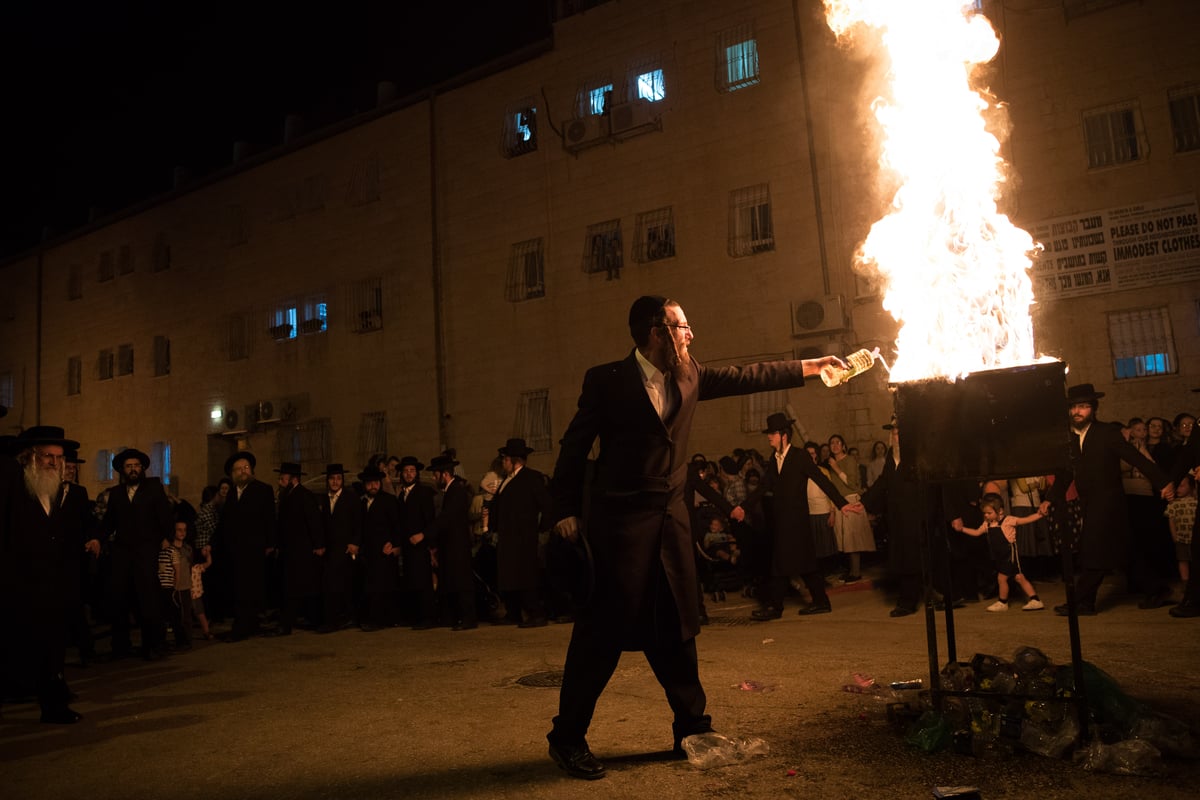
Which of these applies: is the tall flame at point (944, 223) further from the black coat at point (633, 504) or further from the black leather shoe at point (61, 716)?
the black leather shoe at point (61, 716)

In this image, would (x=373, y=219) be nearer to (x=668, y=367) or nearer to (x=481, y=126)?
(x=481, y=126)

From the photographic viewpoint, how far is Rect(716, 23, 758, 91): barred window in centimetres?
1931

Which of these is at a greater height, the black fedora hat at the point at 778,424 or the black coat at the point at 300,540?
the black fedora hat at the point at 778,424

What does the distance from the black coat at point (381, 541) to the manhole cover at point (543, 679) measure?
17.3ft

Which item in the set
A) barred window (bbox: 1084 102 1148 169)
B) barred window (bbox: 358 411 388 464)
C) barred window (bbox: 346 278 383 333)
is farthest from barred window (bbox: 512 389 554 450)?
barred window (bbox: 1084 102 1148 169)

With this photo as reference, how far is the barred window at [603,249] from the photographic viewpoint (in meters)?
21.2

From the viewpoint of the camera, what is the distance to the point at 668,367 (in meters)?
5.03

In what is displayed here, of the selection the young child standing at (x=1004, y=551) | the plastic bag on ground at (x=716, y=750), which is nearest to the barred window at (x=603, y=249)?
the young child standing at (x=1004, y=551)

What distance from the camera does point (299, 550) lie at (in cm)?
1248

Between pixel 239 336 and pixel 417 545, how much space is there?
1986cm

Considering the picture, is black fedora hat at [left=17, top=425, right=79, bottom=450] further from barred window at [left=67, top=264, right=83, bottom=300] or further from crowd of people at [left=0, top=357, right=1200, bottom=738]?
barred window at [left=67, top=264, right=83, bottom=300]

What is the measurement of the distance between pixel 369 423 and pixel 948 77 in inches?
819

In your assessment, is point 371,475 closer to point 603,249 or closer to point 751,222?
point 603,249

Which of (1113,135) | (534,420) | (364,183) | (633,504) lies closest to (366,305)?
(364,183)
